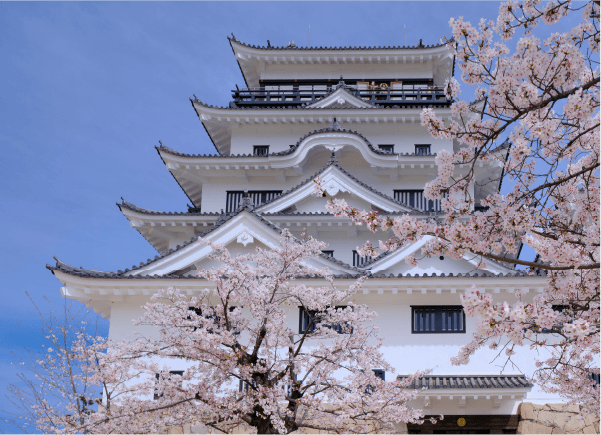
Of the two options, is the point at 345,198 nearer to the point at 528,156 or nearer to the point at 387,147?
the point at 387,147

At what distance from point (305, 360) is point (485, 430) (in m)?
5.39

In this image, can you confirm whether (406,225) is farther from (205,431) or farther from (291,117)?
(291,117)

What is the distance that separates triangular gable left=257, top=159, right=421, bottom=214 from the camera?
57.9 feet

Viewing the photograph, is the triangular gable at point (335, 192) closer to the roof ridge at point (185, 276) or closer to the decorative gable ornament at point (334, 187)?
the decorative gable ornament at point (334, 187)

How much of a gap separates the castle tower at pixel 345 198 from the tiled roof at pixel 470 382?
5cm

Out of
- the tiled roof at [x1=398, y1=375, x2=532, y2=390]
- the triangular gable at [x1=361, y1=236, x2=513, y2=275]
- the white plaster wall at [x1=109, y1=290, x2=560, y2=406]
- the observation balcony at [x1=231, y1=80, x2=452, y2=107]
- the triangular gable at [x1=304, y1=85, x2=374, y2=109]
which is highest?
the observation balcony at [x1=231, y1=80, x2=452, y2=107]

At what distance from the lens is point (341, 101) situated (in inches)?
809

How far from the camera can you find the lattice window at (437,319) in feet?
45.0

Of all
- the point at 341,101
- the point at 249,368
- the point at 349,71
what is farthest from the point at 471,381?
the point at 349,71

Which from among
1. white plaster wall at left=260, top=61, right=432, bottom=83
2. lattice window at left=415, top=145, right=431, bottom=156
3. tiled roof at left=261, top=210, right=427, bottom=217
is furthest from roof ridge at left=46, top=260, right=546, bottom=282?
white plaster wall at left=260, top=61, right=432, bottom=83

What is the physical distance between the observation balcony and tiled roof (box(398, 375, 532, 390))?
1107 cm

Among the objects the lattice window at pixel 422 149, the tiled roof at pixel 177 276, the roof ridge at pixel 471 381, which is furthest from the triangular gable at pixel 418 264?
the lattice window at pixel 422 149

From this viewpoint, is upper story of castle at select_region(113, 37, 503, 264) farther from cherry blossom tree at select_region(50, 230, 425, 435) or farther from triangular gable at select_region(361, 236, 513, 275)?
cherry blossom tree at select_region(50, 230, 425, 435)

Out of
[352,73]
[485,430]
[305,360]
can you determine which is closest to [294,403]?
[305,360]
